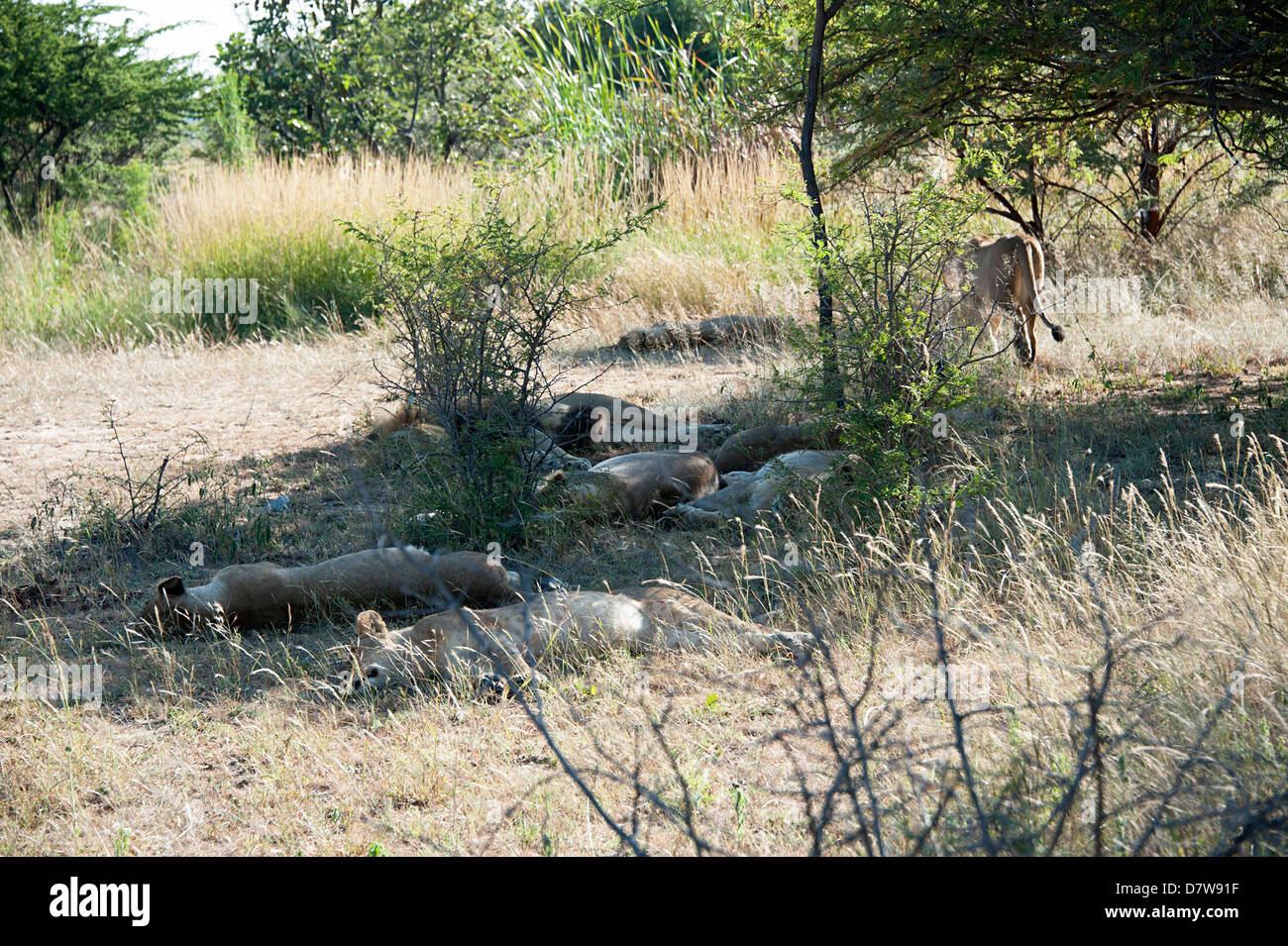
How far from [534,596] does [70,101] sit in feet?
45.6

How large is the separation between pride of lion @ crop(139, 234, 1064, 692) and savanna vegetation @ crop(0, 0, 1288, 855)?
0.11m

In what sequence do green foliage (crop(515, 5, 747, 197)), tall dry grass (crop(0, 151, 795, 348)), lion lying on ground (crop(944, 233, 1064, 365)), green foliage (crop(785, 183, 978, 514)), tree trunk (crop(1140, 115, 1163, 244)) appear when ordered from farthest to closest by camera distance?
1. green foliage (crop(515, 5, 747, 197))
2. tall dry grass (crop(0, 151, 795, 348))
3. tree trunk (crop(1140, 115, 1163, 244))
4. lion lying on ground (crop(944, 233, 1064, 365))
5. green foliage (crop(785, 183, 978, 514))

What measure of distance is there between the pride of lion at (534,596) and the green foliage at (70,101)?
1131 centimetres

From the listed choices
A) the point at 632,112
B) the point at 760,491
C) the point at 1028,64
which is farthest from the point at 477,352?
the point at 632,112

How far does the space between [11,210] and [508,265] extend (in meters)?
12.7

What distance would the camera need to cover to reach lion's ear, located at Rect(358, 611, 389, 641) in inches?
140

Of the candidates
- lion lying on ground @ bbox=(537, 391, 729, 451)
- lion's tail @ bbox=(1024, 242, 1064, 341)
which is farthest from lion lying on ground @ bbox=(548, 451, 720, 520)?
lion's tail @ bbox=(1024, 242, 1064, 341)

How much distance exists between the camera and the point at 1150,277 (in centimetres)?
916

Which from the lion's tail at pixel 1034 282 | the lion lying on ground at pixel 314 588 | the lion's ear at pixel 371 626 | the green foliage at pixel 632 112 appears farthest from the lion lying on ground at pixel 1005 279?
the green foliage at pixel 632 112

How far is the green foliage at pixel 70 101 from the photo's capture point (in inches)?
550

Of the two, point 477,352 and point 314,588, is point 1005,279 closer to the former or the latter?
point 477,352

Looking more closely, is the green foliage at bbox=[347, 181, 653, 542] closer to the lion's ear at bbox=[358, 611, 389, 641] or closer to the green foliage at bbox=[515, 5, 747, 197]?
the lion's ear at bbox=[358, 611, 389, 641]

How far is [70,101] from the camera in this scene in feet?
47.3
